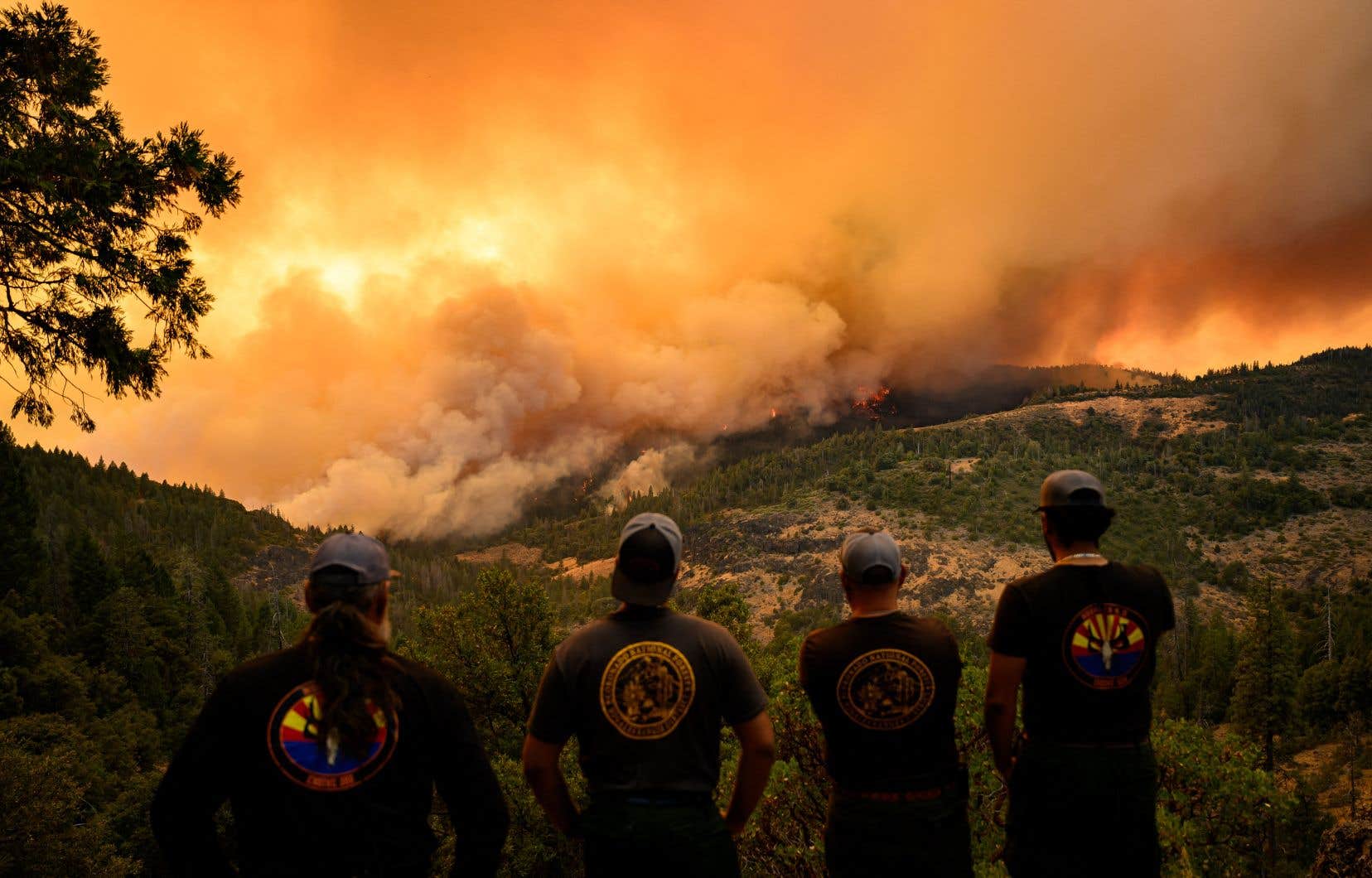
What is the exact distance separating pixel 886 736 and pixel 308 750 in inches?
133

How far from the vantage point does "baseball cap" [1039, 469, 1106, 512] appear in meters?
4.40

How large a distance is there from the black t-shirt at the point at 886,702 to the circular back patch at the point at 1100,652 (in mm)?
740

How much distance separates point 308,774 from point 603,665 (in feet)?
5.01

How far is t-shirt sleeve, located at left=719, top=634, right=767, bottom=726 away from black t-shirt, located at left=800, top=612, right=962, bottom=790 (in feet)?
1.76

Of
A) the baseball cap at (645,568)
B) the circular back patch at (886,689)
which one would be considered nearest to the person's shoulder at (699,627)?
the baseball cap at (645,568)

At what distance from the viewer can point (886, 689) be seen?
4340 mm

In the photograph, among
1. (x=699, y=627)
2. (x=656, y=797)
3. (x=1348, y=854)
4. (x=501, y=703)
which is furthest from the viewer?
(x=501, y=703)

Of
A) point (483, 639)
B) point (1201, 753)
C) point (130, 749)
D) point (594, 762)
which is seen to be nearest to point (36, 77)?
point (594, 762)

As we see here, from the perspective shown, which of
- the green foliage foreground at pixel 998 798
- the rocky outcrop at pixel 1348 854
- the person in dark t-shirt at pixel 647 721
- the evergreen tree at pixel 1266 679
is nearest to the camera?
the person in dark t-shirt at pixel 647 721

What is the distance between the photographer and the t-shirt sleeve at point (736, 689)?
3.94 metres

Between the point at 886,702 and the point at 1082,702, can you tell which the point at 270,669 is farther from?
the point at 1082,702

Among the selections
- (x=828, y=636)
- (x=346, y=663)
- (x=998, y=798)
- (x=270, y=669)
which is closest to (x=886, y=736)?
(x=828, y=636)

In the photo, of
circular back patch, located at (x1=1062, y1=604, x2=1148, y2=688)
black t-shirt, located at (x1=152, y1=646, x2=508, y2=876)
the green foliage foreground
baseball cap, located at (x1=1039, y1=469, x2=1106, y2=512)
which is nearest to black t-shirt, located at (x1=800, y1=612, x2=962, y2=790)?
circular back patch, located at (x1=1062, y1=604, x2=1148, y2=688)

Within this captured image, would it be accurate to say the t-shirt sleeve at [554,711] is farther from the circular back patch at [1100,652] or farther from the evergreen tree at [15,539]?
the evergreen tree at [15,539]
